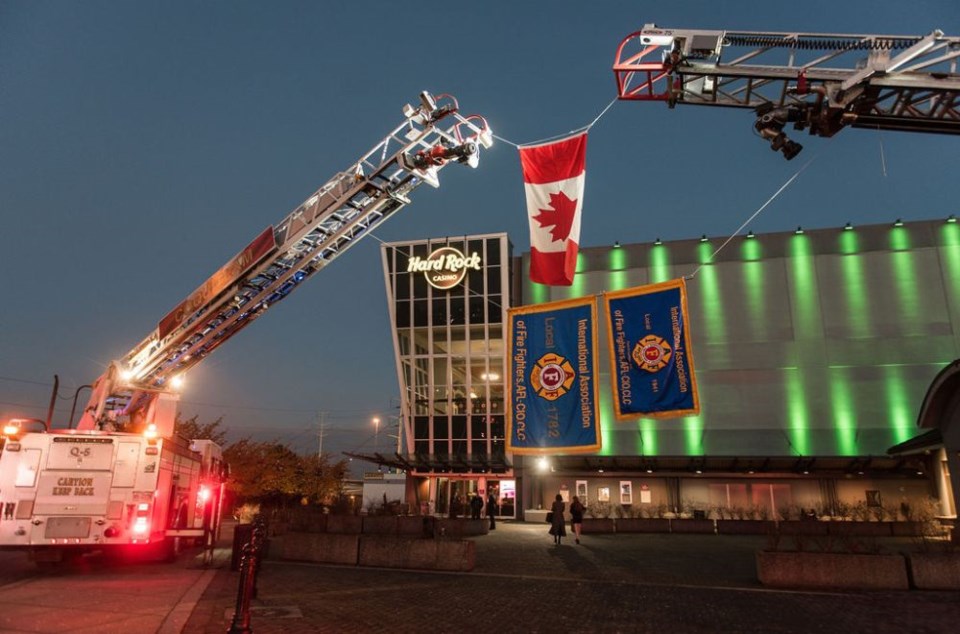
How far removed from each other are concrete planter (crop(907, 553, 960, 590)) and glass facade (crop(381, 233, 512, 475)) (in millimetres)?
28631

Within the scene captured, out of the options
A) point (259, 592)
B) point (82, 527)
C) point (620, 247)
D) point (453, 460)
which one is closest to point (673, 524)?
point (453, 460)

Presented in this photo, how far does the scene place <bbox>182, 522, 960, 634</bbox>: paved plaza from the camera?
8133mm

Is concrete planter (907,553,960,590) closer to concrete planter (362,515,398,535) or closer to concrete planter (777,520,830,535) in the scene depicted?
concrete planter (777,520,830,535)

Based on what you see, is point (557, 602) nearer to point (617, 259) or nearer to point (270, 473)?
point (617, 259)

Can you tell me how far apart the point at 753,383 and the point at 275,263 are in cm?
3060

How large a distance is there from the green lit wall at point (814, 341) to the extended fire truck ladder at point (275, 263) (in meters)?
25.6

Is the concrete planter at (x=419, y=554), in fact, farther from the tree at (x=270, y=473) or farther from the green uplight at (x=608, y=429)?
the tree at (x=270, y=473)

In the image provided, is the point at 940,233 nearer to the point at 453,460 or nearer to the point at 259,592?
the point at 453,460

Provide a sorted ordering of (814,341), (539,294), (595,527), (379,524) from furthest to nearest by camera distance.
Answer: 1. (539,294)
2. (814,341)
3. (595,527)
4. (379,524)

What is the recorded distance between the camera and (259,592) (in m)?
10.4

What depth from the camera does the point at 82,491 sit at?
12.9 meters

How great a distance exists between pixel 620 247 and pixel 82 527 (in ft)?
109

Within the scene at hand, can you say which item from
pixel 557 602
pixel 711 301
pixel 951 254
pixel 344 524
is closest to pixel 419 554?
pixel 557 602

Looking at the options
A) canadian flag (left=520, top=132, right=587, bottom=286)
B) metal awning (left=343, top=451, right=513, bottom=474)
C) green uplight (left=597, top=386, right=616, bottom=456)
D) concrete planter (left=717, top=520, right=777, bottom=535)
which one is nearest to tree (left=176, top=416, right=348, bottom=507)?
metal awning (left=343, top=451, right=513, bottom=474)
